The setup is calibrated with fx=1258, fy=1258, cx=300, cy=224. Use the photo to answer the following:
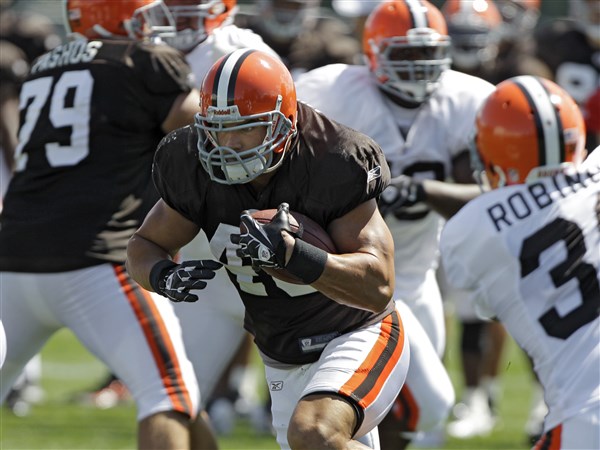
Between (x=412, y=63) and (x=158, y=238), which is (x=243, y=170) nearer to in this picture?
(x=158, y=238)

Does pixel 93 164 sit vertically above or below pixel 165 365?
above

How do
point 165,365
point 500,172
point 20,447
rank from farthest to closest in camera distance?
point 20,447
point 165,365
point 500,172

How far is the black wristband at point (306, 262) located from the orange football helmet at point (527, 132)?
83 cm

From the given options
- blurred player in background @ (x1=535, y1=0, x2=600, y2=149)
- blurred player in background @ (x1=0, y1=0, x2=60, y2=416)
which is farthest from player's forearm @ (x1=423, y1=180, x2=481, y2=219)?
blurred player in background @ (x1=535, y1=0, x2=600, y2=149)

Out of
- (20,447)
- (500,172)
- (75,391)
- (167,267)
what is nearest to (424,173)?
(500,172)

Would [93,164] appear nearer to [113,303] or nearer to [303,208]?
[113,303]

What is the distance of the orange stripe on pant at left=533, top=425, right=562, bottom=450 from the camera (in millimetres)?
3432

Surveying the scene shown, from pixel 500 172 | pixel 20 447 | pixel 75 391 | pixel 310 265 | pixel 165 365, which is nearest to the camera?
pixel 310 265

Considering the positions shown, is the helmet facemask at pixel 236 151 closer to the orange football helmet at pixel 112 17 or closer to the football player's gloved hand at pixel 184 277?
the football player's gloved hand at pixel 184 277

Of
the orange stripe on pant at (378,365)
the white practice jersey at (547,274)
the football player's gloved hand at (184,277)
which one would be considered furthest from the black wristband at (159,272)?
the white practice jersey at (547,274)

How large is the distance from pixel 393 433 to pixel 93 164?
1438 mm

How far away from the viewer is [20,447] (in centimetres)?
577

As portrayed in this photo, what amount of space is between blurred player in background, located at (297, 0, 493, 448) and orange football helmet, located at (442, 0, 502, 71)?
8.62 ft

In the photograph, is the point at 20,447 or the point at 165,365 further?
the point at 20,447
